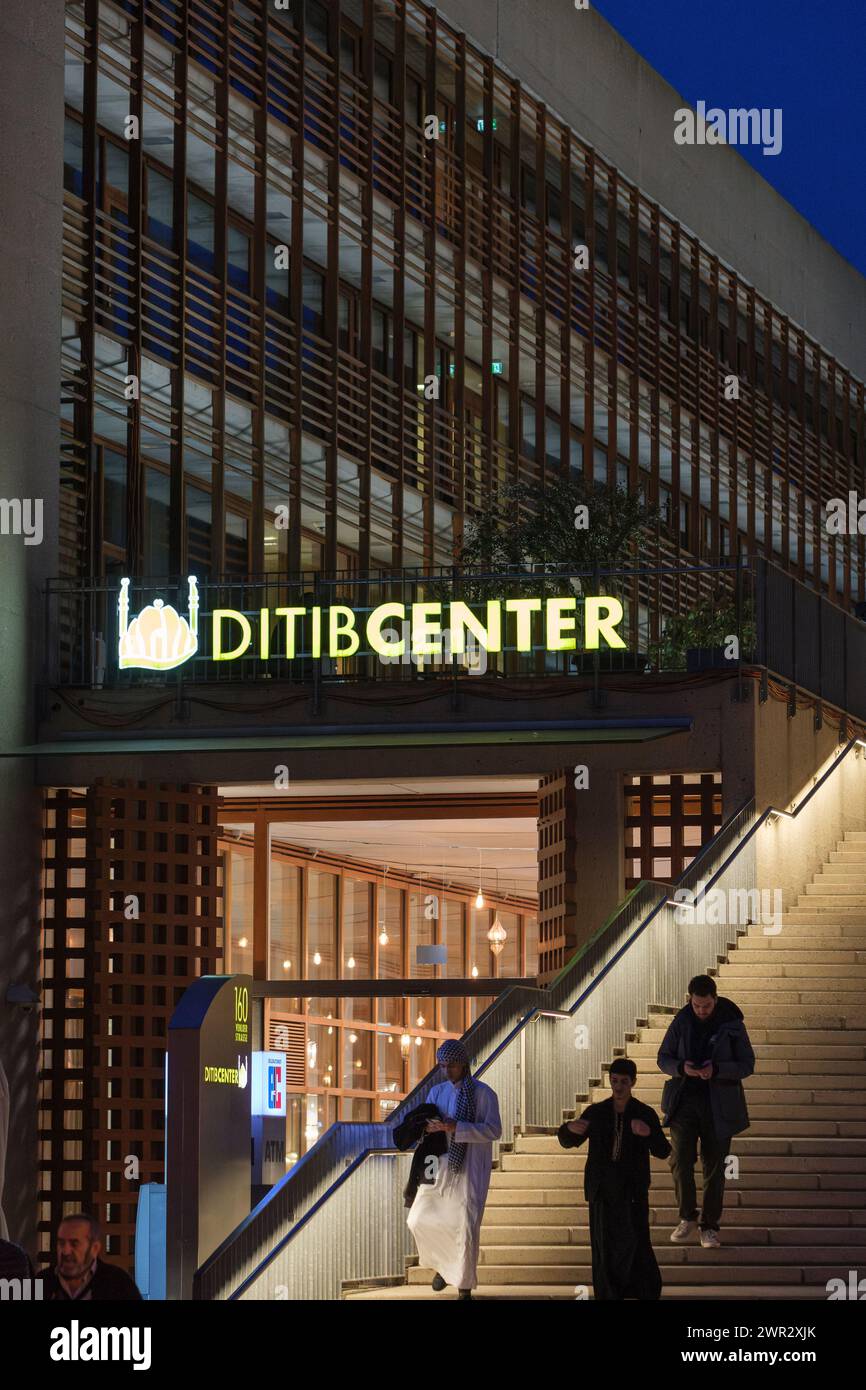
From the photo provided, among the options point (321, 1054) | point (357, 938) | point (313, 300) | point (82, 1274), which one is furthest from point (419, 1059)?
point (82, 1274)

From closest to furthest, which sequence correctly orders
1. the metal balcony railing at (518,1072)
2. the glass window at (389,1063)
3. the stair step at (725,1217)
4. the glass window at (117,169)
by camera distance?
the metal balcony railing at (518,1072), the stair step at (725,1217), the glass window at (117,169), the glass window at (389,1063)

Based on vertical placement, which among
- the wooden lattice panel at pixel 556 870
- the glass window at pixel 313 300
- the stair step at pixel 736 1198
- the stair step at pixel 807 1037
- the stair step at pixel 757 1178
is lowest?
the stair step at pixel 736 1198

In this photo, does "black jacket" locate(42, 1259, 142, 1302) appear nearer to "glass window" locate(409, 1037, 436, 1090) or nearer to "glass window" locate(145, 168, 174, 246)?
"glass window" locate(145, 168, 174, 246)

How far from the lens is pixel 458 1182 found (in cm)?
1634

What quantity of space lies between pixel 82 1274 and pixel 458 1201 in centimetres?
658

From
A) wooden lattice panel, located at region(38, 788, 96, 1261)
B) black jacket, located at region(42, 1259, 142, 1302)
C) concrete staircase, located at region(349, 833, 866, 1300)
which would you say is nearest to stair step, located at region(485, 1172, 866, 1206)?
concrete staircase, located at region(349, 833, 866, 1300)

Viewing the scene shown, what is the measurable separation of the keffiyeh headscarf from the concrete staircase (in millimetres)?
963

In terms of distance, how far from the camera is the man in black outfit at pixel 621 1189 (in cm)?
1472

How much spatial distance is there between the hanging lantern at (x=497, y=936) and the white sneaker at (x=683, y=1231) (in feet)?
54.2

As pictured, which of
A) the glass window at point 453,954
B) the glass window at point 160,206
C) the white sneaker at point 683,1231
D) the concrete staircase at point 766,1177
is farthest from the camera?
the glass window at point 453,954

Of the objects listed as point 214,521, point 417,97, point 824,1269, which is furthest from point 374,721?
point 417,97

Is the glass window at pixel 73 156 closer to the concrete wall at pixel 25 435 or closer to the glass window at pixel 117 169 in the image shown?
the glass window at pixel 117 169

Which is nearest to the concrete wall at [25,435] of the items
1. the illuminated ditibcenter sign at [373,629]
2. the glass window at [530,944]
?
the illuminated ditibcenter sign at [373,629]

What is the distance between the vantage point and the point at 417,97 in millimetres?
37250
